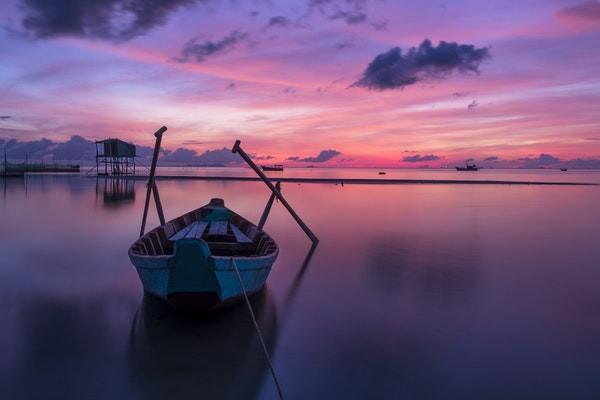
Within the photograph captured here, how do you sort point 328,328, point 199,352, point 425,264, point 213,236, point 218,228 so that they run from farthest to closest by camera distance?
point 425,264 → point 218,228 → point 213,236 → point 328,328 → point 199,352

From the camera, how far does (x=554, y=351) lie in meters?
7.38

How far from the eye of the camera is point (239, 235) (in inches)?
510

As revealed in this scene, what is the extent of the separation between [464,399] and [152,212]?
80.3ft

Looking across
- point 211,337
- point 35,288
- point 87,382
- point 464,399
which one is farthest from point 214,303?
point 35,288

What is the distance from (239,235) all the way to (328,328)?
544 cm

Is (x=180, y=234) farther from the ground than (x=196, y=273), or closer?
closer

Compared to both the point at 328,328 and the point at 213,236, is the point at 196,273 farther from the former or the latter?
the point at 213,236

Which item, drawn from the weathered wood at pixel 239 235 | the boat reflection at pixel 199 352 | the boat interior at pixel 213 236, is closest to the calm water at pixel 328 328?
the boat reflection at pixel 199 352

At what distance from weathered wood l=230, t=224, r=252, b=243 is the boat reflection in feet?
10.6

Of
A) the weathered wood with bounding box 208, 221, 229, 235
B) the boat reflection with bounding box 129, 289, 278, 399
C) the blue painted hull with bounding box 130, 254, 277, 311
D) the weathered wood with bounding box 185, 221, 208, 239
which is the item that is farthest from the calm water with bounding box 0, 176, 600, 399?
the weathered wood with bounding box 208, 221, 229, 235

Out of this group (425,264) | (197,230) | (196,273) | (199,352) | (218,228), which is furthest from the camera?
(425,264)

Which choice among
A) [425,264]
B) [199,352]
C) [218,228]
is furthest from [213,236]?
[425,264]

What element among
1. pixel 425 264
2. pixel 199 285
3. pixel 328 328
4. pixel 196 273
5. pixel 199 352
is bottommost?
pixel 425 264

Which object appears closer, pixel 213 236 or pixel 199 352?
pixel 199 352
